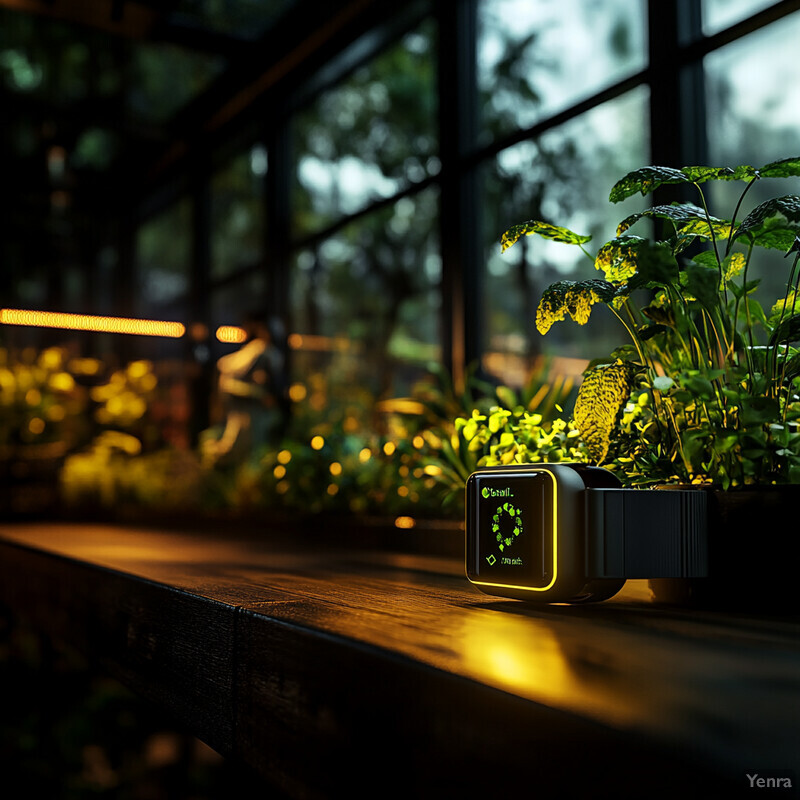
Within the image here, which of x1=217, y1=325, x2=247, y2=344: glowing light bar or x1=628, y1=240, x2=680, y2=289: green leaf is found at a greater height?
x1=217, y1=325, x2=247, y2=344: glowing light bar

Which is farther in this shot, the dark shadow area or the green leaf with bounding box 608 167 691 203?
the dark shadow area

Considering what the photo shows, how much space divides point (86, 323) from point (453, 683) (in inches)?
208

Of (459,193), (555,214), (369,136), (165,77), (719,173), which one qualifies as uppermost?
(165,77)

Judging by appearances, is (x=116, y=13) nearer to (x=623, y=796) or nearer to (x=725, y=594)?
(x=725, y=594)

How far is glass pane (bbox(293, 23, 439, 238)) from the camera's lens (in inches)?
185

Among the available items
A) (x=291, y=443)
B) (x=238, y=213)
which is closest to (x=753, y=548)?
(x=291, y=443)

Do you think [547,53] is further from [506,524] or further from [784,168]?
[506,524]

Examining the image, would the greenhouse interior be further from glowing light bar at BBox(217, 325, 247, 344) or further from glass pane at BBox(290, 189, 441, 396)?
glowing light bar at BBox(217, 325, 247, 344)

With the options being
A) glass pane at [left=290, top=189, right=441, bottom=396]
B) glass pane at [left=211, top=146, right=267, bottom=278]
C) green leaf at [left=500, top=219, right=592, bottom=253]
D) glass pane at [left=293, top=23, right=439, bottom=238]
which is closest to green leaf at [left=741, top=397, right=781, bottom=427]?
green leaf at [left=500, top=219, right=592, bottom=253]

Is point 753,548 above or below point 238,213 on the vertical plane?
below

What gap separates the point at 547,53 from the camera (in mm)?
3805

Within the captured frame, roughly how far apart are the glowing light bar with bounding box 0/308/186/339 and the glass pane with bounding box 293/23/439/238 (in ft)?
3.97

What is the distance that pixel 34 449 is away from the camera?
6.09 m

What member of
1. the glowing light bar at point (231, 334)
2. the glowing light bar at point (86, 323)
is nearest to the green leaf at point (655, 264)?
the glowing light bar at point (231, 334)
